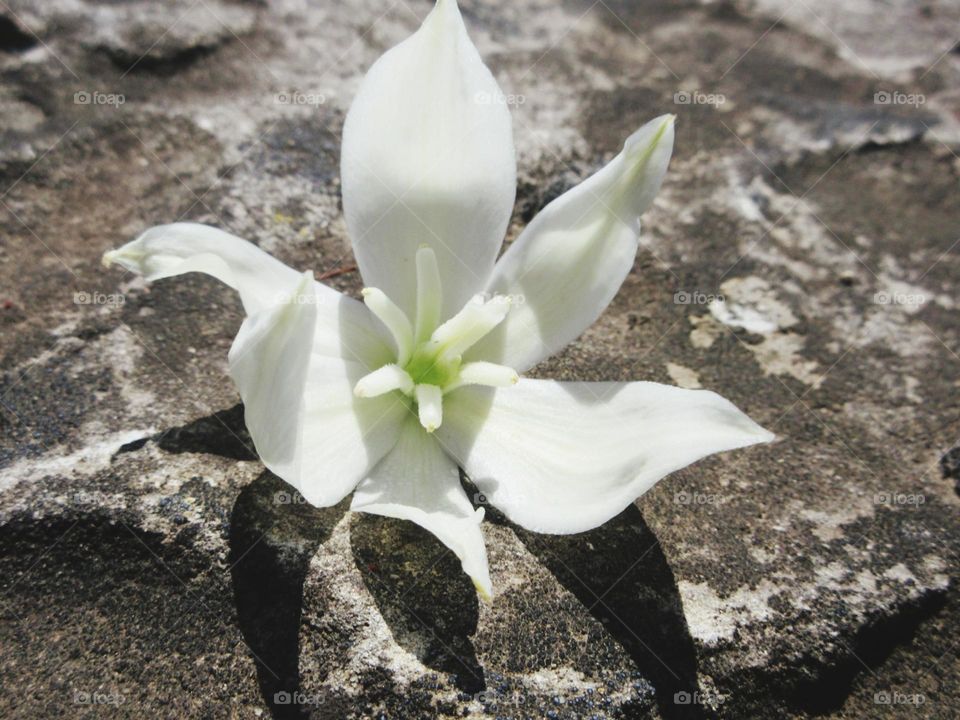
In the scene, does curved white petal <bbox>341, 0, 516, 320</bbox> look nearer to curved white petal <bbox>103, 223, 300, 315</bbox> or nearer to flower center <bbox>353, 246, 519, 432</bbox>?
flower center <bbox>353, 246, 519, 432</bbox>

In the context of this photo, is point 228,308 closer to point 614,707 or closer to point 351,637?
point 351,637

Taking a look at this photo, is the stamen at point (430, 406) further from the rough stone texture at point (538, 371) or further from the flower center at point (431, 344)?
the rough stone texture at point (538, 371)

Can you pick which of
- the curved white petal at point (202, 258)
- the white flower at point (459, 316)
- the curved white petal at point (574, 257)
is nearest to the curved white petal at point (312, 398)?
the white flower at point (459, 316)

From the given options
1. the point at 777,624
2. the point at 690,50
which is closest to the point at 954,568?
the point at 777,624

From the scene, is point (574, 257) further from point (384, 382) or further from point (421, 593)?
point (421, 593)

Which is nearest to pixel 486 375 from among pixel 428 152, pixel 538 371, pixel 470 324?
pixel 470 324

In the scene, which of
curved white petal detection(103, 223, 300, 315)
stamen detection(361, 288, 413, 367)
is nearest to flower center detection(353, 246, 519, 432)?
stamen detection(361, 288, 413, 367)

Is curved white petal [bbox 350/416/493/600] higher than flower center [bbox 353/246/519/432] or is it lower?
lower
